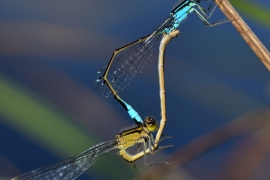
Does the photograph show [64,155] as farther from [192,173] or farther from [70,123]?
[192,173]

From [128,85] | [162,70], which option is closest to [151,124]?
[162,70]

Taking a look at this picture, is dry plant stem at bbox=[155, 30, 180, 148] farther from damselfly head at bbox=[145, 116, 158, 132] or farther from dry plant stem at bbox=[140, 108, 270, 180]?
dry plant stem at bbox=[140, 108, 270, 180]

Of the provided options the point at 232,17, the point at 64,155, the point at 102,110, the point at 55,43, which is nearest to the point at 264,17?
the point at 232,17

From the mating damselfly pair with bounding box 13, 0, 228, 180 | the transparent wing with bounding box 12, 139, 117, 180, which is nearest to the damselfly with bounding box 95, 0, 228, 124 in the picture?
the mating damselfly pair with bounding box 13, 0, 228, 180

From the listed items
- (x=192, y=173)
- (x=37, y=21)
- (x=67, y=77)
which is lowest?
(x=192, y=173)

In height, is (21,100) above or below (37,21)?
below

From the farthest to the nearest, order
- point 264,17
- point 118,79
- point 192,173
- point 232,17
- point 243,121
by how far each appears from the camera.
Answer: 1. point 264,17
2. point 118,79
3. point 192,173
4. point 243,121
5. point 232,17

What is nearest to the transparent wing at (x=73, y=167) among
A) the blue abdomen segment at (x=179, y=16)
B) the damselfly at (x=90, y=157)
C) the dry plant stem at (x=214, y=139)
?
the damselfly at (x=90, y=157)
